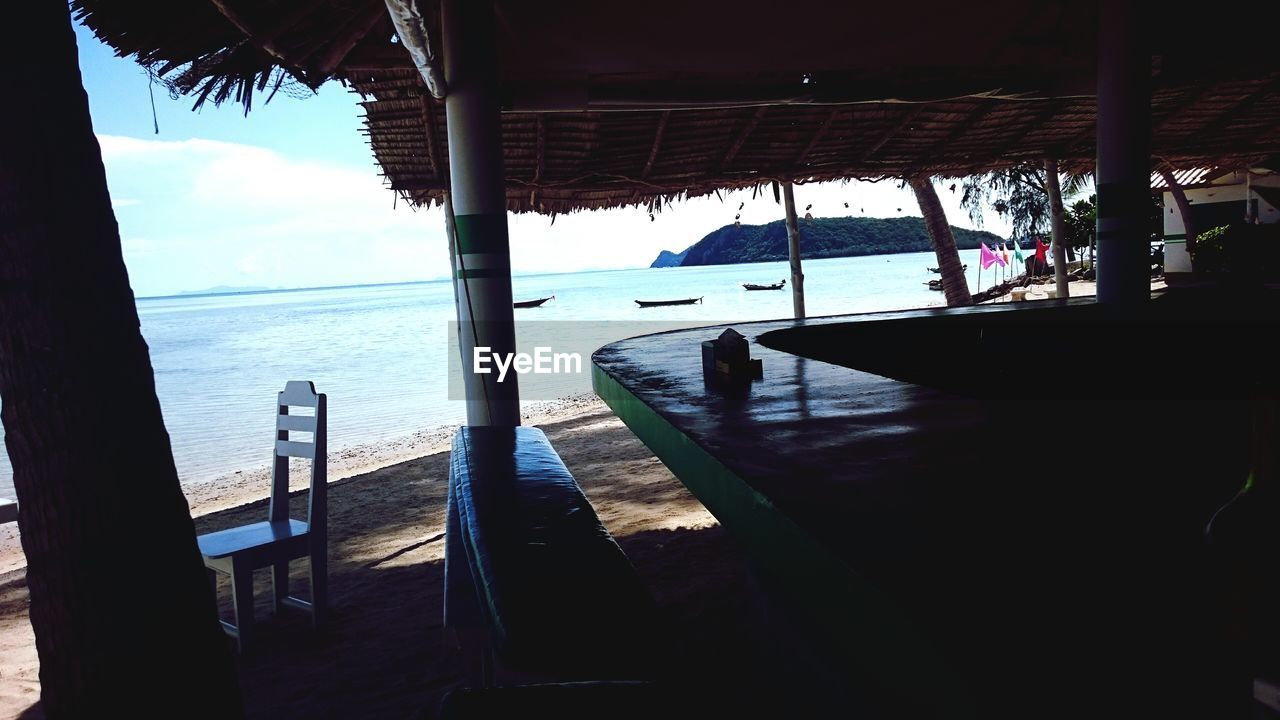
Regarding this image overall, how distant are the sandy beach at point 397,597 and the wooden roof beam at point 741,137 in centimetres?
249

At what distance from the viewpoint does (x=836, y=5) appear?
4.62 m

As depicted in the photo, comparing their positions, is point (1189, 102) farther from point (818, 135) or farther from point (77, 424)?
point (77, 424)

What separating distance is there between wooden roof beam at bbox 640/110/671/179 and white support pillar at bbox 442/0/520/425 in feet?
7.17

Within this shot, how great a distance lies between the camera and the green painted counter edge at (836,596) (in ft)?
2.02

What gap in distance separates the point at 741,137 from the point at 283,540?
4687mm

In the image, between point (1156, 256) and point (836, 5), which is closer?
point (836, 5)

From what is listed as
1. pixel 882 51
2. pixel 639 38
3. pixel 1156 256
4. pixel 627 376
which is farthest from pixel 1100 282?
pixel 1156 256

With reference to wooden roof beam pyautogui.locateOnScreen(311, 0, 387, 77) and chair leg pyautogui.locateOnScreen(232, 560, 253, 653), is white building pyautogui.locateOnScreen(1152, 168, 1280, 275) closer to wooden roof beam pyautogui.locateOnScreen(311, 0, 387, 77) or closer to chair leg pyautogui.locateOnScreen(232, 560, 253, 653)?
wooden roof beam pyautogui.locateOnScreen(311, 0, 387, 77)

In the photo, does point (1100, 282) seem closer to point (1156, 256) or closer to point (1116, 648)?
point (1116, 648)

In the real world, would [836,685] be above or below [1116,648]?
below

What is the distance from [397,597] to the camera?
366 centimetres

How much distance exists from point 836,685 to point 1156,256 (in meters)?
23.5

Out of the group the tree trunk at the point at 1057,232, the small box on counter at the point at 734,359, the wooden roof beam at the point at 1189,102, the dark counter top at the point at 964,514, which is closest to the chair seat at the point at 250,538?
the dark counter top at the point at 964,514

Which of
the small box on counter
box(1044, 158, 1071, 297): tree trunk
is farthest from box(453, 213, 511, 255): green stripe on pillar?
box(1044, 158, 1071, 297): tree trunk
